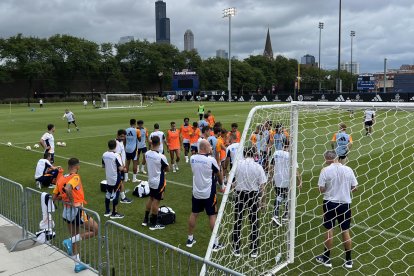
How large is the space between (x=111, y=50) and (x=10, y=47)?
23.6m

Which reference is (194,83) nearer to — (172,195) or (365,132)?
(365,132)

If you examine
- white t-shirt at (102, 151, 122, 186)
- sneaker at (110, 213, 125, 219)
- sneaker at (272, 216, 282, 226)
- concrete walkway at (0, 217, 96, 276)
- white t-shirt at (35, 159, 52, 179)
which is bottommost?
concrete walkway at (0, 217, 96, 276)

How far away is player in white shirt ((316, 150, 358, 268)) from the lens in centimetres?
638

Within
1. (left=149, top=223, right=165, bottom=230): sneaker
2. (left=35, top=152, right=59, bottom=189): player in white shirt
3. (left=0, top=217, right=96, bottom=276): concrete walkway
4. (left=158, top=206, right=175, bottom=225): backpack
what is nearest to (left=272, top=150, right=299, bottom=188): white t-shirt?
(left=158, top=206, right=175, bottom=225): backpack

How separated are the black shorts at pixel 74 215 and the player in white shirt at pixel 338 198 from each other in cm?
397

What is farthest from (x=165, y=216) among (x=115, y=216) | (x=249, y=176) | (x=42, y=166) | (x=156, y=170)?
(x=42, y=166)

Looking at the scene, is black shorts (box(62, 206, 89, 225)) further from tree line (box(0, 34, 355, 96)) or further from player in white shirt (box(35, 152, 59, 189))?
tree line (box(0, 34, 355, 96))

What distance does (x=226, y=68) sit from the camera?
108 meters

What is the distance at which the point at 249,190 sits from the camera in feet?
22.4

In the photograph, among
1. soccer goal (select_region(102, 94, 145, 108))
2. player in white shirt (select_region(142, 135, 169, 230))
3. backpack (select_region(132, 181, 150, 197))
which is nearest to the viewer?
player in white shirt (select_region(142, 135, 169, 230))

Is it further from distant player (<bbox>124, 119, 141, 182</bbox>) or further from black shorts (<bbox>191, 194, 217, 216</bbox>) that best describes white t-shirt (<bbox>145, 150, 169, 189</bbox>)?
distant player (<bbox>124, 119, 141, 182</bbox>)

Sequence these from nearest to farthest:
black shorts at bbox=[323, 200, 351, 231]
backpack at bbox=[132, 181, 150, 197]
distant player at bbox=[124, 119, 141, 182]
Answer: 1. black shorts at bbox=[323, 200, 351, 231]
2. backpack at bbox=[132, 181, 150, 197]
3. distant player at bbox=[124, 119, 141, 182]

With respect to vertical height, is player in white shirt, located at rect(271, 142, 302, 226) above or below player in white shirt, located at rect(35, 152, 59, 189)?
above

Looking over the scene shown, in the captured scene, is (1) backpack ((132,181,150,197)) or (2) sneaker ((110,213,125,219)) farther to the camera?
(1) backpack ((132,181,150,197))
